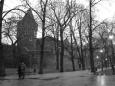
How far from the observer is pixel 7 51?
4778cm

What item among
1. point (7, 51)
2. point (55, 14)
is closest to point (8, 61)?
point (7, 51)

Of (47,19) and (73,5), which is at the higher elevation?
(73,5)

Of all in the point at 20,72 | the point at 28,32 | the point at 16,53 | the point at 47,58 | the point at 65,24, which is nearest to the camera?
the point at 20,72

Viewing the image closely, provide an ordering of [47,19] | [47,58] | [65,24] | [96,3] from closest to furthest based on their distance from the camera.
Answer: [96,3]
[47,19]
[65,24]
[47,58]

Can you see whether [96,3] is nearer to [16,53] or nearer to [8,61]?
[16,53]

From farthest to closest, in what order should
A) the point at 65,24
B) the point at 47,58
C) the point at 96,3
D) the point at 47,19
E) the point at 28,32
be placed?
the point at 47,58
the point at 28,32
the point at 65,24
the point at 47,19
the point at 96,3

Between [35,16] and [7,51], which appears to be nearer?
[35,16]

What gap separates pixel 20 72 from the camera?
800 inches

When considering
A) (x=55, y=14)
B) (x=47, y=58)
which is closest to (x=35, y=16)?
(x=55, y=14)

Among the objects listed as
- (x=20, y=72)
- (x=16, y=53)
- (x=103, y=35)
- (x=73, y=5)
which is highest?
(x=73, y=5)

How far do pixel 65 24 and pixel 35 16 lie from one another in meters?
7.35

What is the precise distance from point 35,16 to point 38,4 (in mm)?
1927

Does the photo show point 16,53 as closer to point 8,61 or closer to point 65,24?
point 8,61

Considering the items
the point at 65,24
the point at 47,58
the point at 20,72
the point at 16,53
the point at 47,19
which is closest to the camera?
the point at 20,72
